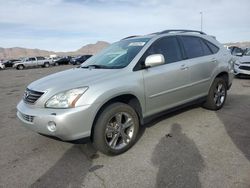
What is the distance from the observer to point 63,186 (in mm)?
3146

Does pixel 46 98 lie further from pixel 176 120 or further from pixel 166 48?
pixel 176 120

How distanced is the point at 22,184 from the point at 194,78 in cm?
356

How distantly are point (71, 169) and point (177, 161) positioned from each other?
4.79ft

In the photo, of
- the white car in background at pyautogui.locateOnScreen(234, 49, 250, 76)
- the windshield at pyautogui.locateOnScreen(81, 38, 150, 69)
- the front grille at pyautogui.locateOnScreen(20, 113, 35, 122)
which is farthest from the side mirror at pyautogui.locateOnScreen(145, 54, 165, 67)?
the white car in background at pyautogui.locateOnScreen(234, 49, 250, 76)

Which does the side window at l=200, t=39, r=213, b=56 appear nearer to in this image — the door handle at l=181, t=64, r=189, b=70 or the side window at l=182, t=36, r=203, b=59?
the side window at l=182, t=36, r=203, b=59

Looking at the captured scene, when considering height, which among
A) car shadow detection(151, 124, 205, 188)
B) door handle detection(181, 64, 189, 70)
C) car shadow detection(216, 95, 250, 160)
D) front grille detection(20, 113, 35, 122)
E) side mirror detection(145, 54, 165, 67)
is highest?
side mirror detection(145, 54, 165, 67)

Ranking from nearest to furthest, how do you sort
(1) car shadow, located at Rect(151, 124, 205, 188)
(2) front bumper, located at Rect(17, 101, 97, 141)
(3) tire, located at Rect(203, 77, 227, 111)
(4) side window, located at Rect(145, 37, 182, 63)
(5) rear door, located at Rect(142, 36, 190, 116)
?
(1) car shadow, located at Rect(151, 124, 205, 188), (2) front bumper, located at Rect(17, 101, 97, 141), (5) rear door, located at Rect(142, 36, 190, 116), (4) side window, located at Rect(145, 37, 182, 63), (3) tire, located at Rect(203, 77, 227, 111)

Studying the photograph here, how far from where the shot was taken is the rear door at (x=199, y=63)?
5.14 metres

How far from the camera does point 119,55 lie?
468 cm

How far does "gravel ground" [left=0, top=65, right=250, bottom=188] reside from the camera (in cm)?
321

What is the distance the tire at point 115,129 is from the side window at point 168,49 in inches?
47.2

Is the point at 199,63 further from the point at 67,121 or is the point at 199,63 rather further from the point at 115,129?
the point at 67,121

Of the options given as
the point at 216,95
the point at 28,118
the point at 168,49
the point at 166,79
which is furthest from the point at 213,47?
the point at 28,118

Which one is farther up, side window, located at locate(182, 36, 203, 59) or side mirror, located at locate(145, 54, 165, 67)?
side window, located at locate(182, 36, 203, 59)
